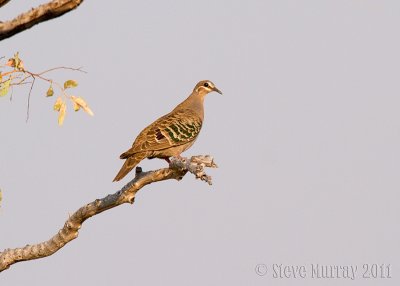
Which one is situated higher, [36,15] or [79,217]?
[36,15]

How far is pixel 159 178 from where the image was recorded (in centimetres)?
887

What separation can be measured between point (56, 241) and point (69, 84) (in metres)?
2.49

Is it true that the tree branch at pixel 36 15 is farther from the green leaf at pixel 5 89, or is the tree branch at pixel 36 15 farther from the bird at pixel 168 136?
the bird at pixel 168 136

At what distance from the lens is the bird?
11289 millimetres

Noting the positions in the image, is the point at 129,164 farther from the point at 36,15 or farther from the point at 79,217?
the point at 36,15

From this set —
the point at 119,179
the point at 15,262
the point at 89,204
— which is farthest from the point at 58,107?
the point at 119,179

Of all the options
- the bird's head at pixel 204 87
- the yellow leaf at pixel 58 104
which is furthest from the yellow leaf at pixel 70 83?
the bird's head at pixel 204 87

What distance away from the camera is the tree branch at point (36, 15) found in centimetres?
540

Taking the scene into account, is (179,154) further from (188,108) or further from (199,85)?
(199,85)

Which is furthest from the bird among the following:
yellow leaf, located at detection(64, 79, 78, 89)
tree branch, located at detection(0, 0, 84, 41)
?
tree branch, located at detection(0, 0, 84, 41)

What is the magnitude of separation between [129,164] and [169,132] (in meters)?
1.48

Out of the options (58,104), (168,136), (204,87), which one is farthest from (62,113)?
(204,87)

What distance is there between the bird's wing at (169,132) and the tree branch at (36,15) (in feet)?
19.5

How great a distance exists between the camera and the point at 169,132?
40.4ft
